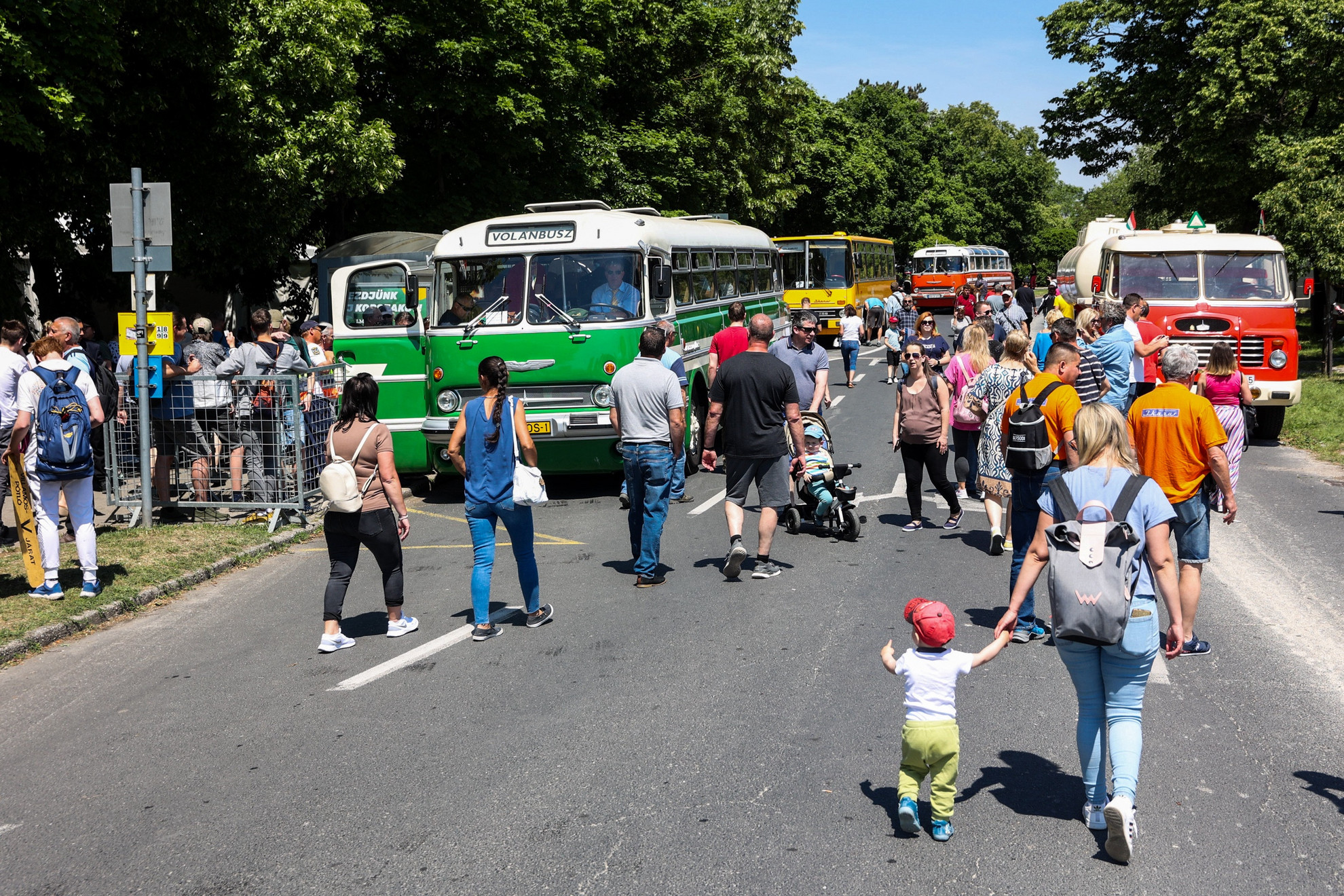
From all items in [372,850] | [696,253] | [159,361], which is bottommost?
[372,850]

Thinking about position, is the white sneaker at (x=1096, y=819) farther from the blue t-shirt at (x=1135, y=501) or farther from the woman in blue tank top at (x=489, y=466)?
the woman in blue tank top at (x=489, y=466)

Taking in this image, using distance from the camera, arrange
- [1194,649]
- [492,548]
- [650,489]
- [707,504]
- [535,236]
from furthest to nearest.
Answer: [535,236] < [707,504] < [650,489] < [492,548] < [1194,649]

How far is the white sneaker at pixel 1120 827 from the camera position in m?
4.48

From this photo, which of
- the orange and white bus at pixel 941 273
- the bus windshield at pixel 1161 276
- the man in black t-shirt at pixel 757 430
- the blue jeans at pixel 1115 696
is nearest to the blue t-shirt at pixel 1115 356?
the man in black t-shirt at pixel 757 430

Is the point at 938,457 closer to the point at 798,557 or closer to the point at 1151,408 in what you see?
the point at 798,557

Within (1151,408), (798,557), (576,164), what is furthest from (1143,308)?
(576,164)

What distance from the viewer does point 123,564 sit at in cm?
1019

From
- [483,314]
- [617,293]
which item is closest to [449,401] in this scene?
[483,314]

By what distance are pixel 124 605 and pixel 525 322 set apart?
17.8 feet

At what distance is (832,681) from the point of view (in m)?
6.76

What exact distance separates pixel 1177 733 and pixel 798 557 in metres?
4.56

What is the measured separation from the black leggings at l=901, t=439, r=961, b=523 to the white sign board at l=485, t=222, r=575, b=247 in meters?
4.58

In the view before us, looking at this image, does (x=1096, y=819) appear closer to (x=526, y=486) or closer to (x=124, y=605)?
(x=526, y=486)

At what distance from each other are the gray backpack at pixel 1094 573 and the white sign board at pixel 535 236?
31.0 ft
